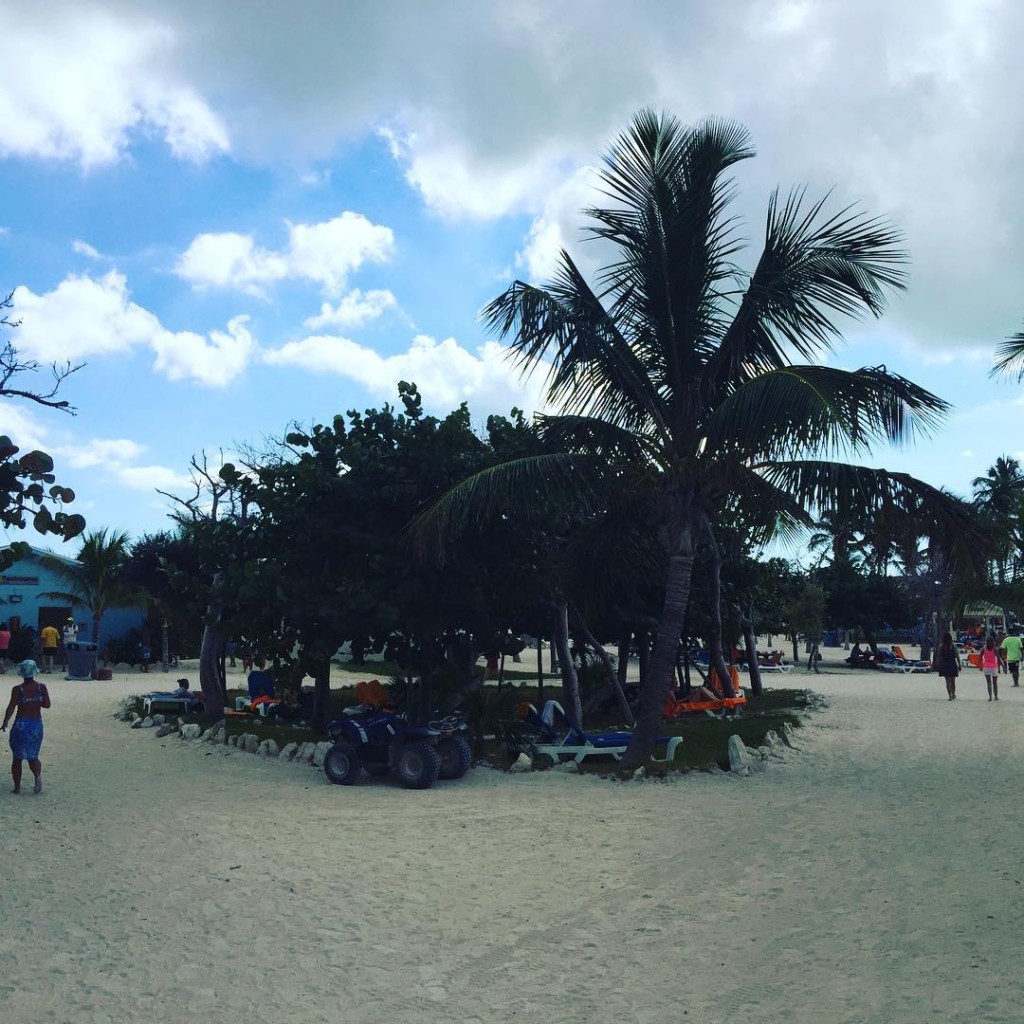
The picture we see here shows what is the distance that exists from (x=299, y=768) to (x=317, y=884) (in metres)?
5.99

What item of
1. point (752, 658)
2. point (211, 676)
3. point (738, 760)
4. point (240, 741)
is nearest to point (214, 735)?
point (240, 741)

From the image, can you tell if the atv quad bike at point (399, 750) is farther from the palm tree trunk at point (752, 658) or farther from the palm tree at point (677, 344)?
the palm tree trunk at point (752, 658)

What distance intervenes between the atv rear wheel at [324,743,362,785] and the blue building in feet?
85.9

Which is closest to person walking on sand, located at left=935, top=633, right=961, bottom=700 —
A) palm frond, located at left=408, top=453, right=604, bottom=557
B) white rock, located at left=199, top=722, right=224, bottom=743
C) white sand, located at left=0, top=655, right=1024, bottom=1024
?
white sand, located at left=0, top=655, right=1024, bottom=1024

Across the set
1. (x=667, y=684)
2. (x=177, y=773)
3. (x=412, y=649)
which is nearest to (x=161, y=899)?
(x=177, y=773)

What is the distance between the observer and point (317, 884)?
6832 mm

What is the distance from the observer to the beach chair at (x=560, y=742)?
12555mm

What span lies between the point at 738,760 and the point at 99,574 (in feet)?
84.8

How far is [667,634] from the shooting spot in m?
11.8

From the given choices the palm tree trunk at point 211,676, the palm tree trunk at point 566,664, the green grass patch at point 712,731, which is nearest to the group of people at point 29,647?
the palm tree trunk at point 211,676

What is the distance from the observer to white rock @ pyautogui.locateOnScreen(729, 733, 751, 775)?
11555 millimetres

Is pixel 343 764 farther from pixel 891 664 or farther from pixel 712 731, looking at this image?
pixel 891 664

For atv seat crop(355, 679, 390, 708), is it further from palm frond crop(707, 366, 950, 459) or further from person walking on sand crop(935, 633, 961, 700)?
person walking on sand crop(935, 633, 961, 700)

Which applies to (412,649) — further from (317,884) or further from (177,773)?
(317,884)
